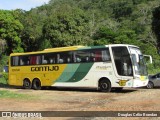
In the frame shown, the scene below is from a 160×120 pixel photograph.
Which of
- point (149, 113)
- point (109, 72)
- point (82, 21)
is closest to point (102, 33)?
point (82, 21)

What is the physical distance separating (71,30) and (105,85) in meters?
32.5

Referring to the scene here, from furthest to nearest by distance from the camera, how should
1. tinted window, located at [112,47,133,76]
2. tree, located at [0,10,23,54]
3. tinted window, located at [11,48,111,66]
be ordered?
1. tree, located at [0,10,23,54]
2. tinted window, located at [11,48,111,66]
3. tinted window, located at [112,47,133,76]

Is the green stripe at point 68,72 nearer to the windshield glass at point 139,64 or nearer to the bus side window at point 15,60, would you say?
the windshield glass at point 139,64

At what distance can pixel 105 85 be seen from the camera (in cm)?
2359

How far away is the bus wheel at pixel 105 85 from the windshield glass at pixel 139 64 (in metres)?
2.02

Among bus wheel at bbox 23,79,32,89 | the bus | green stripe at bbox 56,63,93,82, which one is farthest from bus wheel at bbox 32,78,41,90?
green stripe at bbox 56,63,93,82

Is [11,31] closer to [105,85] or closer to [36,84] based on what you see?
[36,84]

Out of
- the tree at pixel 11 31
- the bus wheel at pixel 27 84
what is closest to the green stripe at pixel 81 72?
the bus wheel at pixel 27 84

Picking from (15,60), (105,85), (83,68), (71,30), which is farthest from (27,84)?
(71,30)

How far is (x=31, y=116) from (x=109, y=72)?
11.9 meters

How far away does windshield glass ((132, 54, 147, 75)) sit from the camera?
22453mm

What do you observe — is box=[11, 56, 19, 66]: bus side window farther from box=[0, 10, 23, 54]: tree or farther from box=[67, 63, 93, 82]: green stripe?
box=[0, 10, 23, 54]: tree

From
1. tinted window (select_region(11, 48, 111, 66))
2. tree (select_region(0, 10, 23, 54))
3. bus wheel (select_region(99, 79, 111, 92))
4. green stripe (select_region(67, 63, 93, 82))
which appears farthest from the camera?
tree (select_region(0, 10, 23, 54))

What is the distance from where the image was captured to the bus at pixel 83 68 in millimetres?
22547
